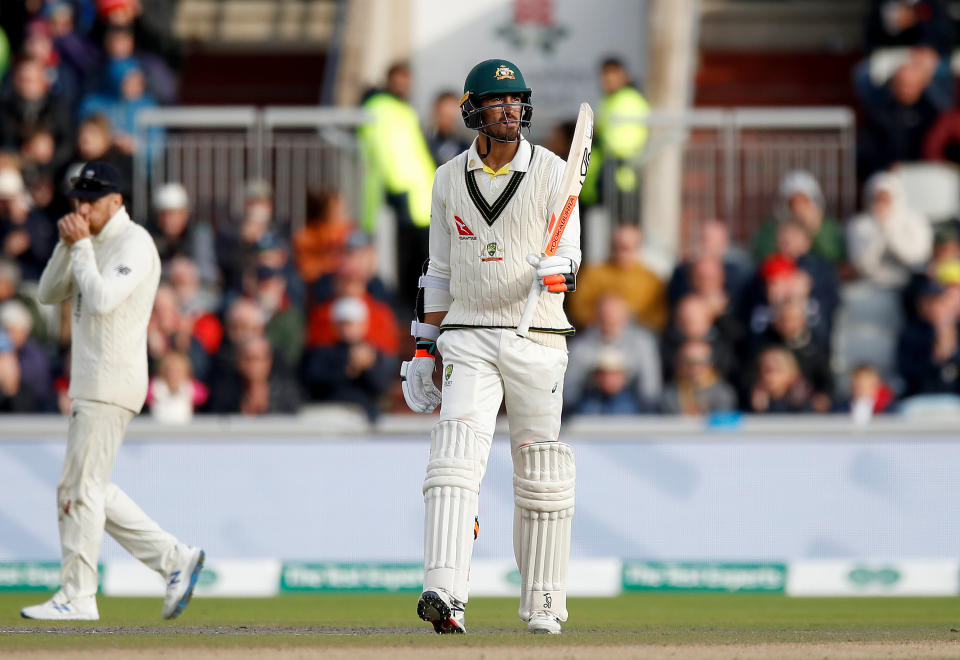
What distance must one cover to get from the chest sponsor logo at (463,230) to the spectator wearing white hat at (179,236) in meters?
7.49

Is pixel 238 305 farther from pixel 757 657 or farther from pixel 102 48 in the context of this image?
pixel 757 657

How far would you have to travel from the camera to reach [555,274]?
8.14m

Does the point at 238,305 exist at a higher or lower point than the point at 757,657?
higher

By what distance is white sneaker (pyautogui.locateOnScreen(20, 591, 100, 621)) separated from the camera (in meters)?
9.55

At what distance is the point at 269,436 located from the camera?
12945 mm

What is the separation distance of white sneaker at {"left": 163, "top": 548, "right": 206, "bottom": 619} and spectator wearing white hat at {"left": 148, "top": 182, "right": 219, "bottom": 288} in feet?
19.3

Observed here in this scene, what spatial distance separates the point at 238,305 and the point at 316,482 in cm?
224

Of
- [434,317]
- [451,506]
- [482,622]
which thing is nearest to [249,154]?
[482,622]

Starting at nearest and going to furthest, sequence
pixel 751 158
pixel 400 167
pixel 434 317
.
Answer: pixel 434 317 < pixel 400 167 < pixel 751 158

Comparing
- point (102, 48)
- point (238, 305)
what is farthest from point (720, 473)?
point (102, 48)

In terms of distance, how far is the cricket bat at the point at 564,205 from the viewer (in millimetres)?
8242

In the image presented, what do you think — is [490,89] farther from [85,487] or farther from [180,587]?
[180,587]

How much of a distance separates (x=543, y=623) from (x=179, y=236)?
26.8 feet

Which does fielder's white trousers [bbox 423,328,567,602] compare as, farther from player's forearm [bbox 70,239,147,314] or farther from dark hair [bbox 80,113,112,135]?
dark hair [bbox 80,113,112,135]
